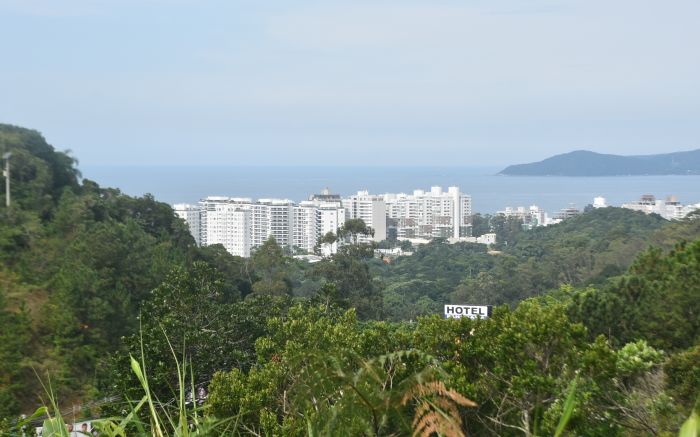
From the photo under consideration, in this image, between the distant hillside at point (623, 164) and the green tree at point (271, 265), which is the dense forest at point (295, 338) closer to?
the green tree at point (271, 265)

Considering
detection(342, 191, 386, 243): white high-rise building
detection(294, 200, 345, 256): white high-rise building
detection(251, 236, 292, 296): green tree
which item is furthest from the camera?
detection(342, 191, 386, 243): white high-rise building

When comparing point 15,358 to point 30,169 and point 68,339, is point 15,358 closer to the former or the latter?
point 68,339

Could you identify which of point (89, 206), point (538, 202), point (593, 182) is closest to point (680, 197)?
point (538, 202)

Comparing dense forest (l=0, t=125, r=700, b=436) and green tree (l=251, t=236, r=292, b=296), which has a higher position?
dense forest (l=0, t=125, r=700, b=436)

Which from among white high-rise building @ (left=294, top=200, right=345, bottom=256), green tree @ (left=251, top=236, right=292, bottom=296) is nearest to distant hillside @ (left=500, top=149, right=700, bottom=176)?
white high-rise building @ (left=294, top=200, right=345, bottom=256)

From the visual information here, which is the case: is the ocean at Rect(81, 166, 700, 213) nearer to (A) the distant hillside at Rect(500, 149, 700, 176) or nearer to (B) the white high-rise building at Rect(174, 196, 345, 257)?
(A) the distant hillside at Rect(500, 149, 700, 176)
